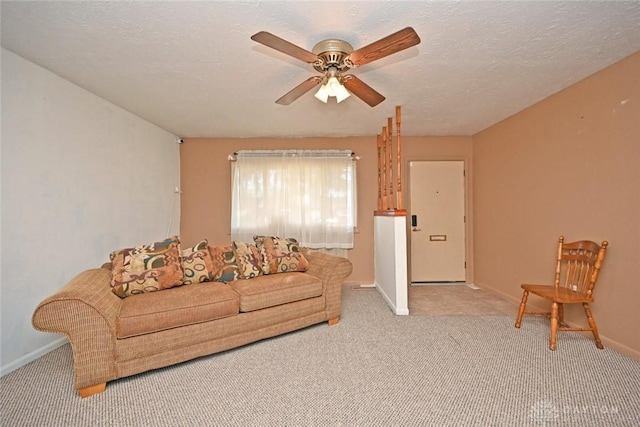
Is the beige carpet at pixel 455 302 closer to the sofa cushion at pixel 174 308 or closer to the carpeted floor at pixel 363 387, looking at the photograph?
the carpeted floor at pixel 363 387

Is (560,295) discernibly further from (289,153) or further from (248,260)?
(289,153)

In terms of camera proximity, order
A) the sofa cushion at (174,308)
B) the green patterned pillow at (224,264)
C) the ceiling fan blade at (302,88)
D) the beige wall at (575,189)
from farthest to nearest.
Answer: the green patterned pillow at (224,264) < the beige wall at (575,189) < the ceiling fan blade at (302,88) < the sofa cushion at (174,308)

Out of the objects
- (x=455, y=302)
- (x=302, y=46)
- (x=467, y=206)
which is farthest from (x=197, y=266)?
(x=467, y=206)

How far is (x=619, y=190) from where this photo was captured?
7.40ft

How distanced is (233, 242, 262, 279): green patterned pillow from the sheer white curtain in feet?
4.24

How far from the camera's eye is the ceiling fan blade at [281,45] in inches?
59.2

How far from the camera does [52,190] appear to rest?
2344 mm

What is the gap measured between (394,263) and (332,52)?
2197 millimetres

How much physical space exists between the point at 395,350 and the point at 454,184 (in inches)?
120

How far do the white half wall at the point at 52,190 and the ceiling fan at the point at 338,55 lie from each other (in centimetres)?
197

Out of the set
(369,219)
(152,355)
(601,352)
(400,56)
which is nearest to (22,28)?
(152,355)

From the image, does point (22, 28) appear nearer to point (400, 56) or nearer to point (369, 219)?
point (400, 56)

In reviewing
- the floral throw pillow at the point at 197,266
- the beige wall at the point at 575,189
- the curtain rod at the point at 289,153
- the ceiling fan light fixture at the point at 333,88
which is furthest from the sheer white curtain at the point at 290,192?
the ceiling fan light fixture at the point at 333,88

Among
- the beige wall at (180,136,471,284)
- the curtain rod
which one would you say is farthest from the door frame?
the curtain rod
